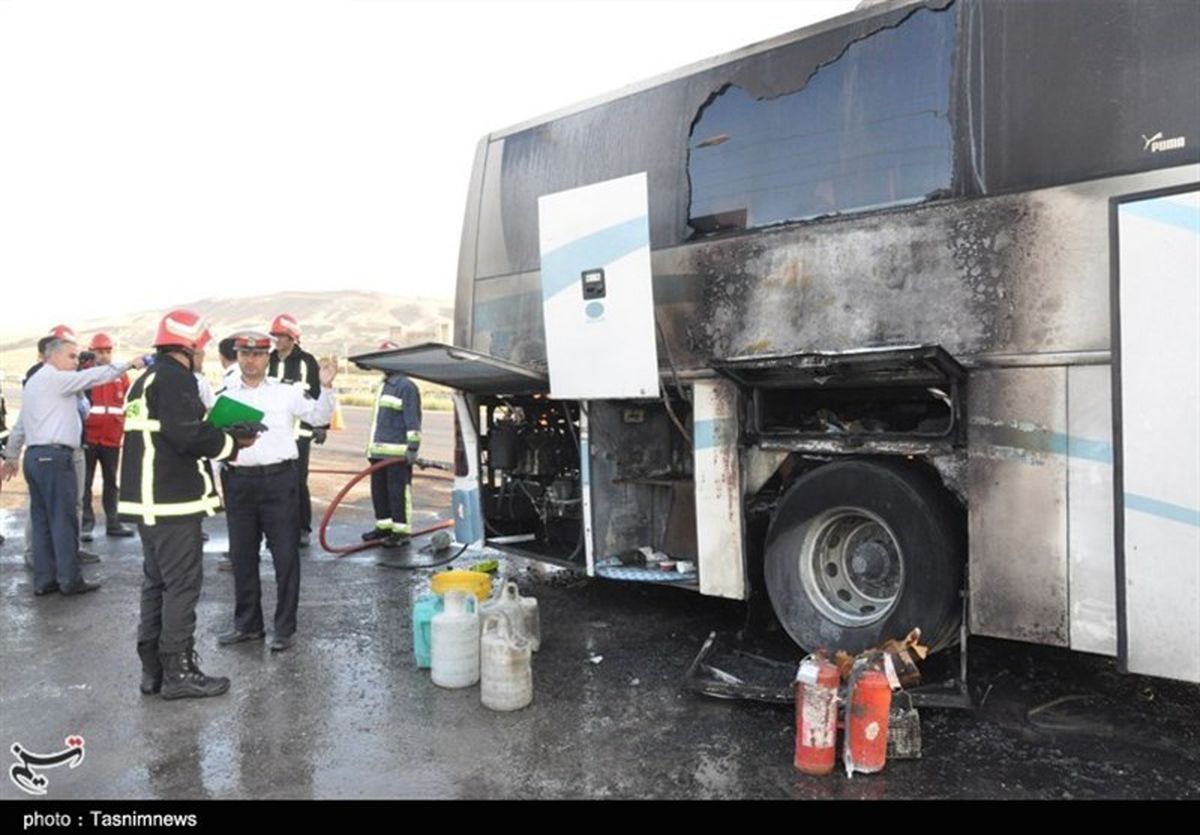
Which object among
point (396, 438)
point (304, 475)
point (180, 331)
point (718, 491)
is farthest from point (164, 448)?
point (396, 438)

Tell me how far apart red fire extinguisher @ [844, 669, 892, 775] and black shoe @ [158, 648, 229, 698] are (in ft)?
9.72

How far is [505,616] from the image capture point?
438cm

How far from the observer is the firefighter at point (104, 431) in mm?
8641

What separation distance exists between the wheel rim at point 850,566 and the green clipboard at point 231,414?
2883mm

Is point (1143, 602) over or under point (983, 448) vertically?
under

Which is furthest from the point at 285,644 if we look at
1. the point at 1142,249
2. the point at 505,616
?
the point at 1142,249

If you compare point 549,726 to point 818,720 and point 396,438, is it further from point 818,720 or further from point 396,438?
point 396,438

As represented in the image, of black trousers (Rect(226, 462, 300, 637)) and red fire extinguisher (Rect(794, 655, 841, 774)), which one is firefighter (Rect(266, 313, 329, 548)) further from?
red fire extinguisher (Rect(794, 655, 841, 774))

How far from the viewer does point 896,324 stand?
4.20 m

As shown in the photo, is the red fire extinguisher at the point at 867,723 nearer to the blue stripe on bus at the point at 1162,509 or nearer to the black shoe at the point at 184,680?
the blue stripe on bus at the point at 1162,509

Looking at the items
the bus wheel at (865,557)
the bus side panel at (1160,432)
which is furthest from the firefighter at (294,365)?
the bus side panel at (1160,432)

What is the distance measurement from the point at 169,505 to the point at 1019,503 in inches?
152
